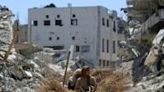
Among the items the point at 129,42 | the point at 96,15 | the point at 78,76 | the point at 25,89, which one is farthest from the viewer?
the point at 96,15

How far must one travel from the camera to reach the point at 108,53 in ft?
190

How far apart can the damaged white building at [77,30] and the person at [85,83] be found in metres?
41.3

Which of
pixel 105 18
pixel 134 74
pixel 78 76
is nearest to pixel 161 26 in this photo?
pixel 134 74

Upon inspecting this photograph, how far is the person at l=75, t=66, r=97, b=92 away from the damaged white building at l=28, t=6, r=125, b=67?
41.3 meters

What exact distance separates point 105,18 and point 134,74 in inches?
1169

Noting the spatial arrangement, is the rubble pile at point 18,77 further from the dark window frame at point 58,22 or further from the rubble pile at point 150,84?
the dark window frame at point 58,22

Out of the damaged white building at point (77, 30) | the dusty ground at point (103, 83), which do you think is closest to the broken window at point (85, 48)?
the damaged white building at point (77, 30)

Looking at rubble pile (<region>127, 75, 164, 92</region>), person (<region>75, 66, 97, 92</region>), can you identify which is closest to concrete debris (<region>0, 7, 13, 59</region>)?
rubble pile (<region>127, 75, 164, 92</region>)

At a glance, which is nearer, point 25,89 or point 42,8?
point 25,89

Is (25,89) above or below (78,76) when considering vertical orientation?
below

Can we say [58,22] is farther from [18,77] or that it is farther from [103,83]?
[103,83]

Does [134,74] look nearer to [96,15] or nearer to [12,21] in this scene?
[12,21]

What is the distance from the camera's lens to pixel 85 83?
1290 centimetres

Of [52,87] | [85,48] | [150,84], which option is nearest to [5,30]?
[150,84]
